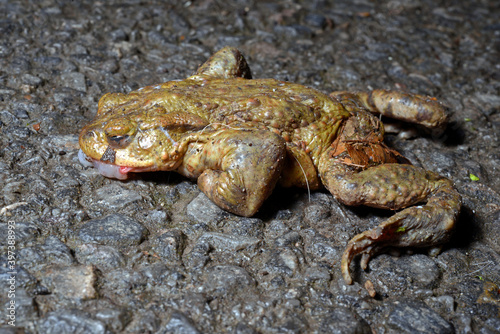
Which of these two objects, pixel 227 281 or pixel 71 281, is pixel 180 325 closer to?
pixel 227 281

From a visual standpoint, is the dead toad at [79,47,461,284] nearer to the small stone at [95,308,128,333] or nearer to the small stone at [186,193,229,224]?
the small stone at [186,193,229,224]

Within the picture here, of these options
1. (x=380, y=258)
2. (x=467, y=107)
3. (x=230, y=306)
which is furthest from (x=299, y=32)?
(x=230, y=306)

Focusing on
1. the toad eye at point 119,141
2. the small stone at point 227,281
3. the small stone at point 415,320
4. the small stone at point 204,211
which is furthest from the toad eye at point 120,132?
the small stone at point 415,320

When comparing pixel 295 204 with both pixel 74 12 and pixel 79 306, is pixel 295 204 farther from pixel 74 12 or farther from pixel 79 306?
pixel 74 12

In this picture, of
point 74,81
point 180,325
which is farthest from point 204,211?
point 74,81

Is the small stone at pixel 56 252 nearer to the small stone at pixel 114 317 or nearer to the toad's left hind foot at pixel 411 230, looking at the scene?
the small stone at pixel 114 317

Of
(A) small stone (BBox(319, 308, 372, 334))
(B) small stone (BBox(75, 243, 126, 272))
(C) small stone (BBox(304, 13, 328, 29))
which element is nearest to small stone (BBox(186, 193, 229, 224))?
(B) small stone (BBox(75, 243, 126, 272))

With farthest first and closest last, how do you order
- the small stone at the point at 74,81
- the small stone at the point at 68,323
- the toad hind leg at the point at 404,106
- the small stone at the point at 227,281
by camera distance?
1. the small stone at the point at 74,81
2. the toad hind leg at the point at 404,106
3. the small stone at the point at 227,281
4. the small stone at the point at 68,323
